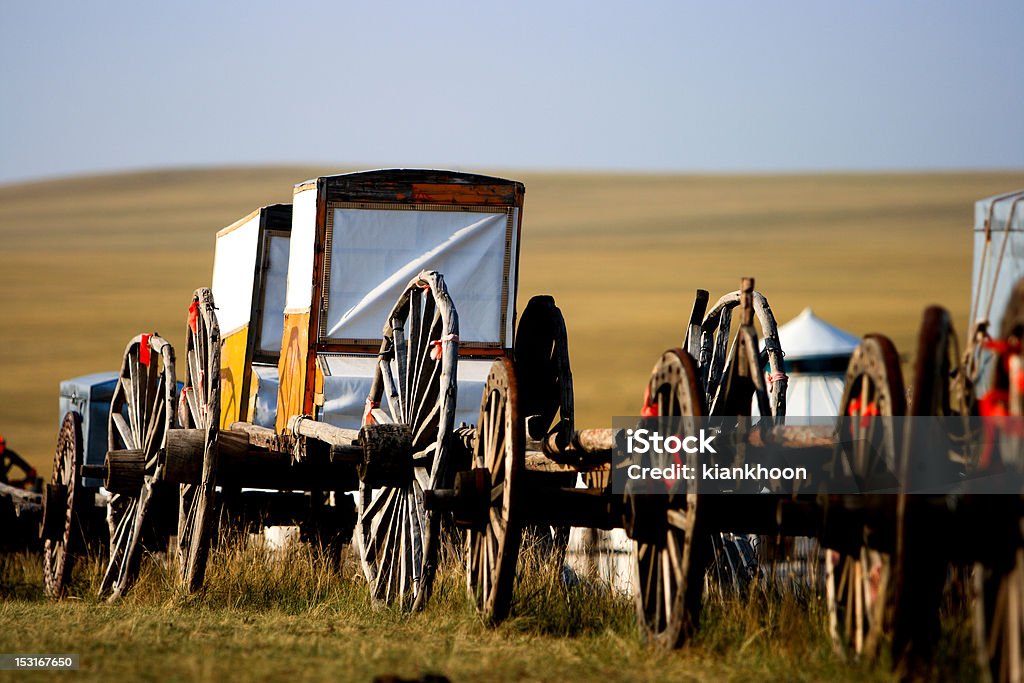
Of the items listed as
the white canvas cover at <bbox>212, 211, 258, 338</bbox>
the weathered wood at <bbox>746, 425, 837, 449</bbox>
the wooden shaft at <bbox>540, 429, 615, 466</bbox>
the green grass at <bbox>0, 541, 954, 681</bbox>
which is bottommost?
the green grass at <bbox>0, 541, 954, 681</bbox>

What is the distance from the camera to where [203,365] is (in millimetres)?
9688

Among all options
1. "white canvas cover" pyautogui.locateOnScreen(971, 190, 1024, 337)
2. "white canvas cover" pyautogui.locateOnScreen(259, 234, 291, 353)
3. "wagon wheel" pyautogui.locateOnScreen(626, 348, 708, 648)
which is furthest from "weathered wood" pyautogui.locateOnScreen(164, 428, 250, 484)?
"white canvas cover" pyautogui.locateOnScreen(971, 190, 1024, 337)

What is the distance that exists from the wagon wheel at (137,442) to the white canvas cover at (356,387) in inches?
44.8

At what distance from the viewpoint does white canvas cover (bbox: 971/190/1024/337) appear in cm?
572

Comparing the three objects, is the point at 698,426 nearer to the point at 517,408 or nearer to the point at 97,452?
the point at 517,408

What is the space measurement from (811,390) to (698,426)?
50.1 feet

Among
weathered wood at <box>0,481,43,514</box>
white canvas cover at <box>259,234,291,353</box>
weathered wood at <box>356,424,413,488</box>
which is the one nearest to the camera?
weathered wood at <box>356,424,413,488</box>

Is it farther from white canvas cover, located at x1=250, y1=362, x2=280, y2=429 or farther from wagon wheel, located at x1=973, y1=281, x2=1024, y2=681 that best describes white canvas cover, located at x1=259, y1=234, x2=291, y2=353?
wagon wheel, located at x1=973, y1=281, x2=1024, y2=681

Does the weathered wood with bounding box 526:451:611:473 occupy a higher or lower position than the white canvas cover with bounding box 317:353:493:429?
lower

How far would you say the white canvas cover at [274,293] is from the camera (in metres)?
11.6

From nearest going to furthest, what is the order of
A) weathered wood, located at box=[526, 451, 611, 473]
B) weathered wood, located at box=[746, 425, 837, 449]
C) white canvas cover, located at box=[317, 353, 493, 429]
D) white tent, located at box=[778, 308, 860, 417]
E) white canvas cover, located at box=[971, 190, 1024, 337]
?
weathered wood, located at box=[746, 425, 837, 449] → white canvas cover, located at box=[971, 190, 1024, 337] → weathered wood, located at box=[526, 451, 611, 473] → white canvas cover, located at box=[317, 353, 493, 429] → white tent, located at box=[778, 308, 860, 417]

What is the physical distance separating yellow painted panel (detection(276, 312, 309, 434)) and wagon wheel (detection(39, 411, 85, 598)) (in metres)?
1.91

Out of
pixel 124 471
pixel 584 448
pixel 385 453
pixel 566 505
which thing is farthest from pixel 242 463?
pixel 566 505

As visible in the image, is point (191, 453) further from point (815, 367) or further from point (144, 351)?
point (815, 367)
